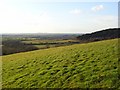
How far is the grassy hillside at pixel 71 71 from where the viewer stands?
25062mm

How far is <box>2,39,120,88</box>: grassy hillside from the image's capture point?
82.2 ft

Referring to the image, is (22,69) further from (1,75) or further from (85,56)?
(85,56)

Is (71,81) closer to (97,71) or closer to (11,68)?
(97,71)

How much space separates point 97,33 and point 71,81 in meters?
129

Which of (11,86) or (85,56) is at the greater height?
(85,56)

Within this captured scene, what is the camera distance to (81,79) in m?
26.1

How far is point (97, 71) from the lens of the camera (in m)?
28.1

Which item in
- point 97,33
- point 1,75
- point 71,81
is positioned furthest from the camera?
point 97,33

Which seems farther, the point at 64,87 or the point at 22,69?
the point at 22,69

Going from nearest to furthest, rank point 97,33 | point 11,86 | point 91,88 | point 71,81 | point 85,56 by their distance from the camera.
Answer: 1. point 91,88
2. point 71,81
3. point 11,86
4. point 85,56
5. point 97,33

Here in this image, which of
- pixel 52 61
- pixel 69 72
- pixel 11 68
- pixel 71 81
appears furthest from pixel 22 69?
pixel 71 81

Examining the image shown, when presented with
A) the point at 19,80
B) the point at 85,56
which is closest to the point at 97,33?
the point at 85,56

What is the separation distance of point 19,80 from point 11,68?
858 centimetres

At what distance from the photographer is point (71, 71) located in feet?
97.7
